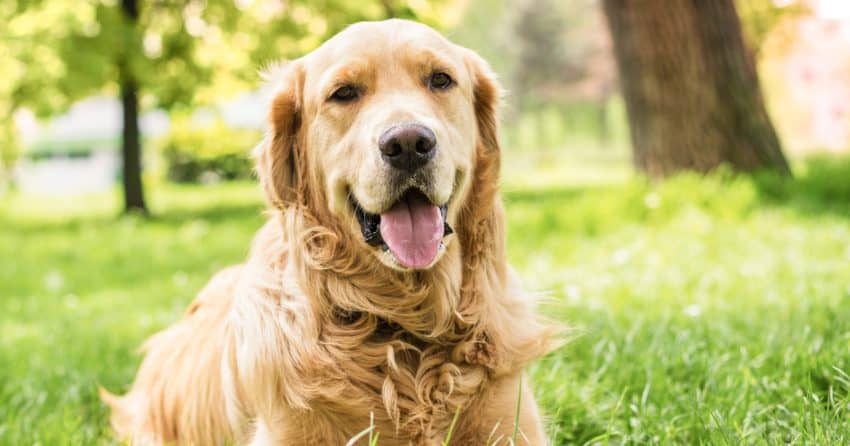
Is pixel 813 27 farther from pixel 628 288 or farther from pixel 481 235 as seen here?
pixel 481 235

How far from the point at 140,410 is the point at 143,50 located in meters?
9.08

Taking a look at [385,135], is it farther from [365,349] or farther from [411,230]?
[365,349]

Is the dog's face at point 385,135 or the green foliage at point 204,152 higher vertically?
the dog's face at point 385,135

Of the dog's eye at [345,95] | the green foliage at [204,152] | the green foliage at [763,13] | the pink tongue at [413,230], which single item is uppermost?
the green foliage at [763,13]

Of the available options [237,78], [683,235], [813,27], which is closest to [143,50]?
[237,78]

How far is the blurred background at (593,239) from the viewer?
2918mm

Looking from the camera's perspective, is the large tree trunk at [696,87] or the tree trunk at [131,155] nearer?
the large tree trunk at [696,87]

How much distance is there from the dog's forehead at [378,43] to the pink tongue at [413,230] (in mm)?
472

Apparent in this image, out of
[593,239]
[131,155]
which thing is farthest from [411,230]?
[131,155]

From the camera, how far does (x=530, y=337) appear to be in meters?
2.54

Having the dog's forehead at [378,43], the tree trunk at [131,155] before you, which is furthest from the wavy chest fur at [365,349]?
the tree trunk at [131,155]

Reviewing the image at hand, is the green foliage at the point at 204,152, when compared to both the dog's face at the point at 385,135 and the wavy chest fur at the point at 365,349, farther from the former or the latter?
the wavy chest fur at the point at 365,349

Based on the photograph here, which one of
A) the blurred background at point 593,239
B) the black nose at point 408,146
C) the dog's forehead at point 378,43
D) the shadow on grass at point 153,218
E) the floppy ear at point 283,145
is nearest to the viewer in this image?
the black nose at point 408,146

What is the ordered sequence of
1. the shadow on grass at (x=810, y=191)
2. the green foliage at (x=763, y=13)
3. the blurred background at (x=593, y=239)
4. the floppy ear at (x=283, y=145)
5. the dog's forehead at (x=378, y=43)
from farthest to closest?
the green foliage at (x=763, y=13) < the shadow on grass at (x=810, y=191) < the blurred background at (x=593, y=239) < the floppy ear at (x=283, y=145) < the dog's forehead at (x=378, y=43)
